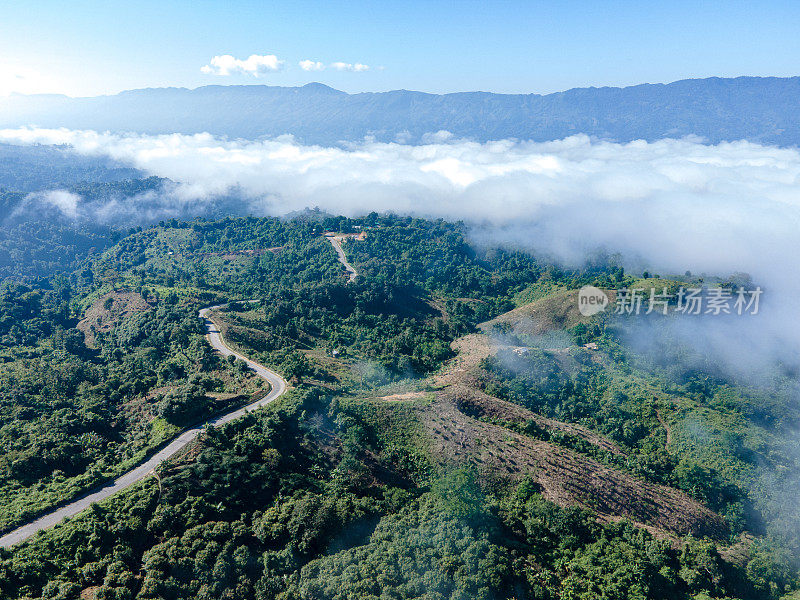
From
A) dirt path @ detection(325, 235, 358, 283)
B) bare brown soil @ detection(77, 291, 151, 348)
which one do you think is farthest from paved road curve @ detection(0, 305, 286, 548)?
dirt path @ detection(325, 235, 358, 283)

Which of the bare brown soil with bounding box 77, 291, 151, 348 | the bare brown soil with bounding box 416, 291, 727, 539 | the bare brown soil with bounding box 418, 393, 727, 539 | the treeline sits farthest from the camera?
the bare brown soil with bounding box 77, 291, 151, 348

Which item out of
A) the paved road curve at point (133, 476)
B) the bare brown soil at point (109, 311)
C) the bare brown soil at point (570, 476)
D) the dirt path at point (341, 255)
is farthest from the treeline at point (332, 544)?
the dirt path at point (341, 255)

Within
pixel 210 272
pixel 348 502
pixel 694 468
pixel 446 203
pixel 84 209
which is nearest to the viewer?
pixel 348 502

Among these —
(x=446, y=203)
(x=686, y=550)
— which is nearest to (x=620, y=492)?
(x=686, y=550)

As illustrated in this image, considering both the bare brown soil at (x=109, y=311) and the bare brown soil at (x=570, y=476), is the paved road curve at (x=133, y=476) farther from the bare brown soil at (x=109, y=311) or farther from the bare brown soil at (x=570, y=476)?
the bare brown soil at (x=109, y=311)

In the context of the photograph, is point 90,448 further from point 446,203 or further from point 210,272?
point 446,203

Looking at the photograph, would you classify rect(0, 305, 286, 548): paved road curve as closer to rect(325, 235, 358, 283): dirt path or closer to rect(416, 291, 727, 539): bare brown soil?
rect(416, 291, 727, 539): bare brown soil

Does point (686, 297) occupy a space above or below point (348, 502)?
above

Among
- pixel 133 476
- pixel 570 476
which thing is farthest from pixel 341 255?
pixel 570 476

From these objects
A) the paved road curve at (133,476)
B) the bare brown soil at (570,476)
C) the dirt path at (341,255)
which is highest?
the dirt path at (341,255)
